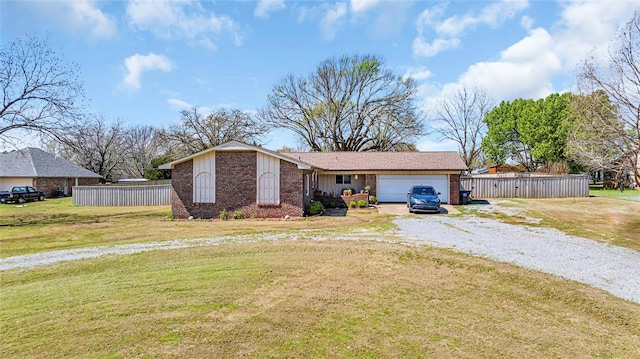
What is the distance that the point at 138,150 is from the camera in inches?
2050

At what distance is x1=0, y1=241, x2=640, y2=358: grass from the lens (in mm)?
4289

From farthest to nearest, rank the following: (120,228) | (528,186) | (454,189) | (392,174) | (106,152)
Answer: (106,152) < (528,186) < (392,174) < (454,189) < (120,228)

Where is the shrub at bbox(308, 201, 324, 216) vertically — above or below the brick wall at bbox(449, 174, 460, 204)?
below

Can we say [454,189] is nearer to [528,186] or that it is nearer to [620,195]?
[528,186]

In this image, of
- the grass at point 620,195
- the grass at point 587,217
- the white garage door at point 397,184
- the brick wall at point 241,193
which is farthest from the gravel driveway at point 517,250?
the grass at point 620,195

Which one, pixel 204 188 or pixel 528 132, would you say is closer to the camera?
pixel 204 188

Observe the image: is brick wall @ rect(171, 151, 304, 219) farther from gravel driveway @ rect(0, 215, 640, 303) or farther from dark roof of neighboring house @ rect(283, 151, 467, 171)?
gravel driveway @ rect(0, 215, 640, 303)

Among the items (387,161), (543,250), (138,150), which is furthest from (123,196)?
(543,250)

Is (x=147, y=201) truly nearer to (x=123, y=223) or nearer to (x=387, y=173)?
(x=123, y=223)

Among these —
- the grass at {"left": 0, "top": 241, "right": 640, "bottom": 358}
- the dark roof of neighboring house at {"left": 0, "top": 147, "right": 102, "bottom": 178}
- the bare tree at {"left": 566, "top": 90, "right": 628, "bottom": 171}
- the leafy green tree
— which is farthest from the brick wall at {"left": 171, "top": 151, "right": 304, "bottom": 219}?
the leafy green tree

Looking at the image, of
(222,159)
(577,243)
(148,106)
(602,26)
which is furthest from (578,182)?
(148,106)

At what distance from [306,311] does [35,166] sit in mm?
39715

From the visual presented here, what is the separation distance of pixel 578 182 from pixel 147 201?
3357cm

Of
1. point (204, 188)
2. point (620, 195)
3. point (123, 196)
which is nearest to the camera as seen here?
point (204, 188)
